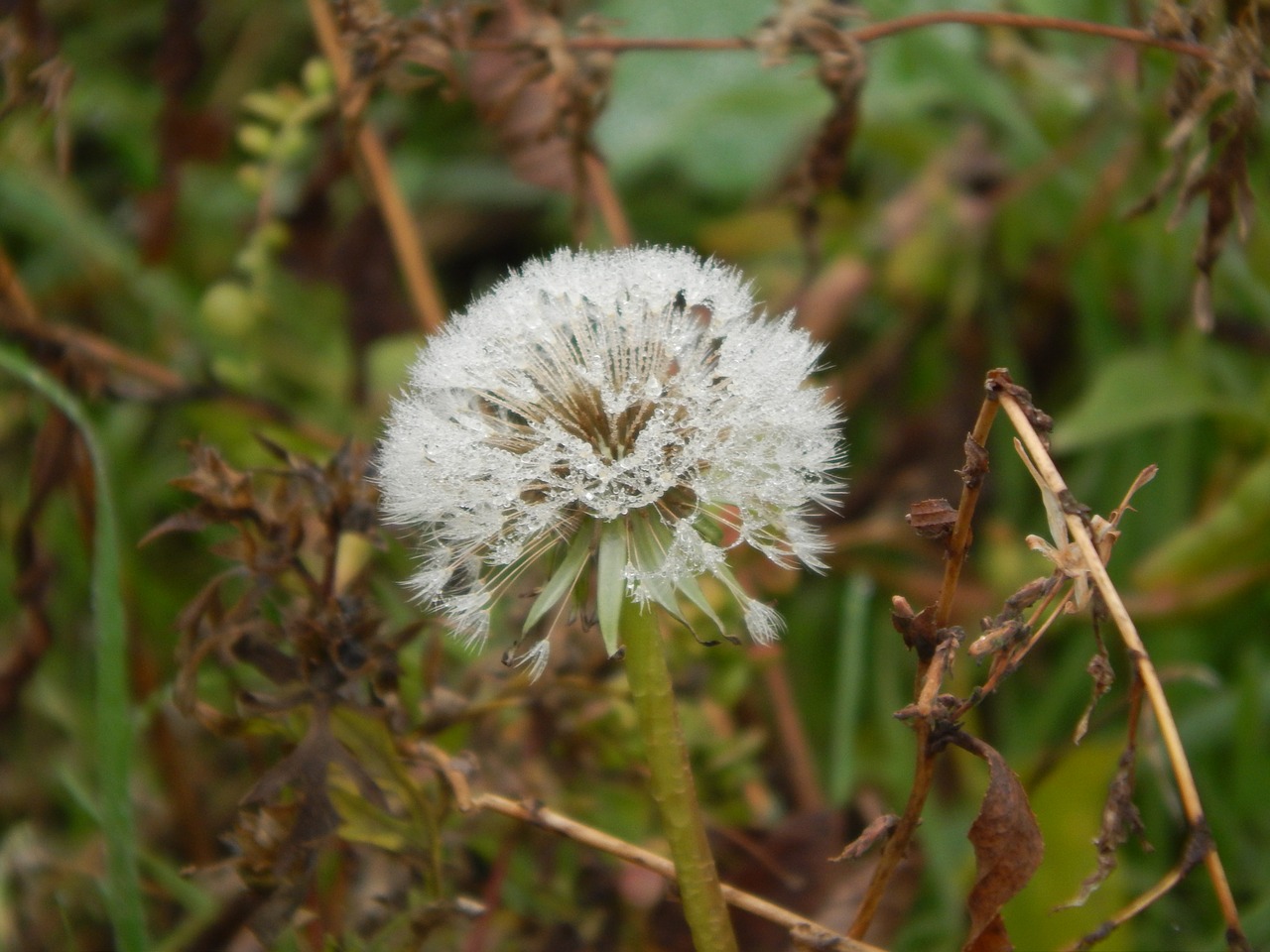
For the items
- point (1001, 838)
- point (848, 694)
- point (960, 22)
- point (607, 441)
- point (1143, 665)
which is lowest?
point (848, 694)

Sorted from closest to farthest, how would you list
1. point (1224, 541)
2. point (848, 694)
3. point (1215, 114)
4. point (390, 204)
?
point (1215, 114) → point (848, 694) → point (1224, 541) → point (390, 204)

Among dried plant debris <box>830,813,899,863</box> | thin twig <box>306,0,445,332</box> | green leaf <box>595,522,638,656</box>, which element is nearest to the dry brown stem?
dried plant debris <box>830,813,899,863</box>

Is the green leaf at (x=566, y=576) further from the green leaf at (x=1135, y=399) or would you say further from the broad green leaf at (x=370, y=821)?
the green leaf at (x=1135, y=399)

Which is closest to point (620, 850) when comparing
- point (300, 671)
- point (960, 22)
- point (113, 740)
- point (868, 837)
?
point (868, 837)

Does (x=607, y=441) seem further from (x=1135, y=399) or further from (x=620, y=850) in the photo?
(x=1135, y=399)

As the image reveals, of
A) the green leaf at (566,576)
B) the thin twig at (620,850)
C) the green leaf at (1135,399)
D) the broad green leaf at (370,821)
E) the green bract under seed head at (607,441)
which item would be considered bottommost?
the green leaf at (1135,399)

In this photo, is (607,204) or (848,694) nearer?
(848,694)

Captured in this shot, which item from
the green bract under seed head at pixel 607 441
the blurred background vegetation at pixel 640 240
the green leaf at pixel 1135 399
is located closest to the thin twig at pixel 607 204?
the blurred background vegetation at pixel 640 240

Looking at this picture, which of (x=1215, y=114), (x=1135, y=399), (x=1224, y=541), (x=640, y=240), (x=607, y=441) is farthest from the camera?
(x=640, y=240)
